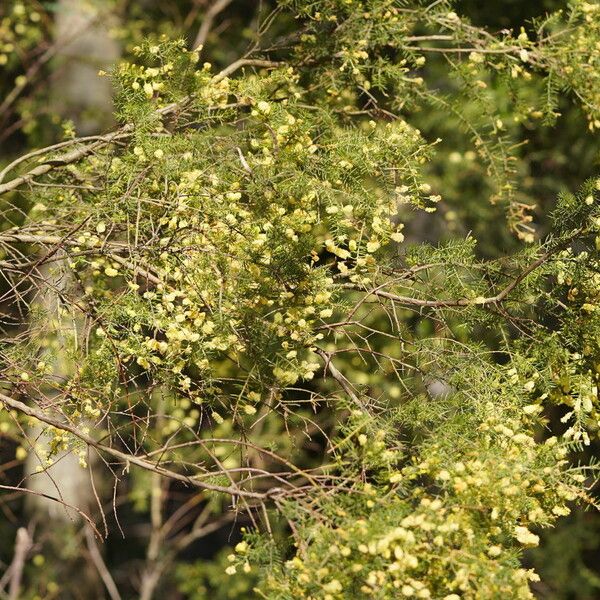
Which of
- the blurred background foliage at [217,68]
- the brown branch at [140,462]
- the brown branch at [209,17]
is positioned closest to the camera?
the brown branch at [140,462]

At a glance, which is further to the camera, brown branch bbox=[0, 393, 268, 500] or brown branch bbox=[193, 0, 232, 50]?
brown branch bbox=[193, 0, 232, 50]

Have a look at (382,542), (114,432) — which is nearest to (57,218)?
(114,432)

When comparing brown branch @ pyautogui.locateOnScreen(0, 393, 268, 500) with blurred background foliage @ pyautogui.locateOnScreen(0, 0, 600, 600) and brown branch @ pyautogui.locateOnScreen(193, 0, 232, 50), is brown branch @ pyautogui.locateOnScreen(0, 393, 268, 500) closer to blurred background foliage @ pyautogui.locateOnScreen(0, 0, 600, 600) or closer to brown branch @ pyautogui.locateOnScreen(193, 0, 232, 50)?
blurred background foliage @ pyautogui.locateOnScreen(0, 0, 600, 600)

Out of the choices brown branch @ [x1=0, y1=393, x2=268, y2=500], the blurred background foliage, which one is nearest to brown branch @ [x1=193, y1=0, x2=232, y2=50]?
the blurred background foliage

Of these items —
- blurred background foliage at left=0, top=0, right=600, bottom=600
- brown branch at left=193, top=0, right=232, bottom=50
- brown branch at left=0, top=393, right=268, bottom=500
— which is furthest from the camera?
brown branch at left=193, top=0, right=232, bottom=50

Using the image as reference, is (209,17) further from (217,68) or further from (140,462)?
(140,462)

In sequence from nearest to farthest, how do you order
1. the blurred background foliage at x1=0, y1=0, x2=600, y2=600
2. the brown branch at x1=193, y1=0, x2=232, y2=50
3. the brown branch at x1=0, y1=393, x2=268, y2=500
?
the brown branch at x1=0, y1=393, x2=268, y2=500 → the blurred background foliage at x1=0, y1=0, x2=600, y2=600 → the brown branch at x1=193, y1=0, x2=232, y2=50

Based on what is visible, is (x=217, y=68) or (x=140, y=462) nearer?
(x=140, y=462)

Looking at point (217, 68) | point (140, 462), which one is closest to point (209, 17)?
point (217, 68)

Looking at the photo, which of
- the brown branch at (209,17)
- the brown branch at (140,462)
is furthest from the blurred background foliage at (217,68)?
the brown branch at (140,462)

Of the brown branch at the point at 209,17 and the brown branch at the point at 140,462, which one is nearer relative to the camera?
the brown branch at the point at 140,462

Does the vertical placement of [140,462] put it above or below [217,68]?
above

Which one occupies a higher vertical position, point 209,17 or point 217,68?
point 209,17

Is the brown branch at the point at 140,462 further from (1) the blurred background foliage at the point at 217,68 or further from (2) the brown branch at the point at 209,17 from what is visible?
(2) the brown branch at the point at 209,17
